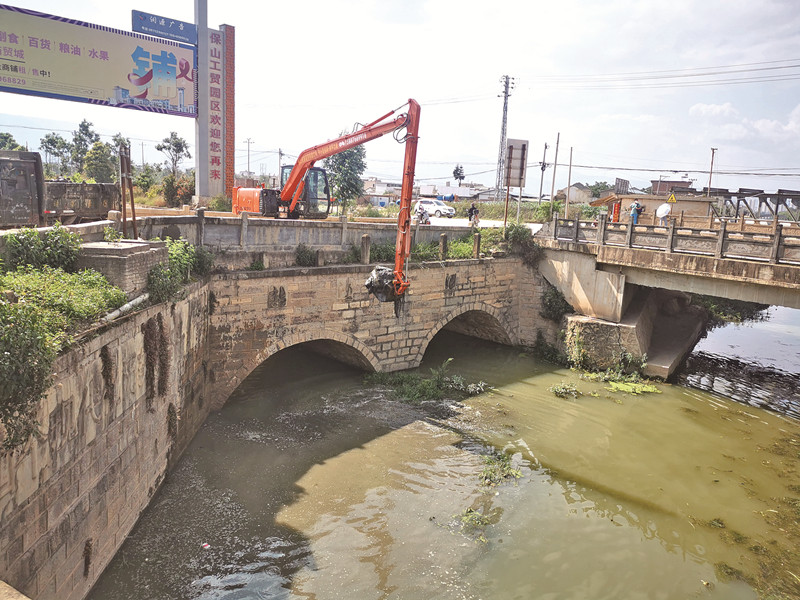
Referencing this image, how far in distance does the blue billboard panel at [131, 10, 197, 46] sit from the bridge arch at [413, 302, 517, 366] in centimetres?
1610

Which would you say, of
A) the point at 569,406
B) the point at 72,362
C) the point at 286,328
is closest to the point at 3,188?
the point at 286,328

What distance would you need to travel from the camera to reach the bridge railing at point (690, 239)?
13457mm

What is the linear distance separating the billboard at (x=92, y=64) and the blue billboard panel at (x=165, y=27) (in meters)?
0.28

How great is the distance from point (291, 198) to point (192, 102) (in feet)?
33.3

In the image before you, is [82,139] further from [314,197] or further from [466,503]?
[466,503]

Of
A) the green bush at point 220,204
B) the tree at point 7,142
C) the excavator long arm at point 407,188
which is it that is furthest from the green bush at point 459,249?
the tree at point 7,142

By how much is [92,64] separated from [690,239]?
71.5 feet

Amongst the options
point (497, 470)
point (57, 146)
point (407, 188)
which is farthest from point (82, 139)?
point (497, 470)

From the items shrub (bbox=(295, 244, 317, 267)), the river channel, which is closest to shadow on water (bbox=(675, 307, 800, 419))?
the river channel

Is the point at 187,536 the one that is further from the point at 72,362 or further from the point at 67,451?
the point at 72,362

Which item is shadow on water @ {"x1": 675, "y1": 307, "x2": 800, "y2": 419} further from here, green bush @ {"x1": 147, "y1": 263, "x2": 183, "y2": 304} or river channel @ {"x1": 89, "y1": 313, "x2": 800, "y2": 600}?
green bush @ {"x1": 147, "y1": 263, "x2": 183, "y2": 304}

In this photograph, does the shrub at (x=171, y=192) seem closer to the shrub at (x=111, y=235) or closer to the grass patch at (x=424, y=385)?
the grass patch at (x=424, y=385)

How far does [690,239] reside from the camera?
15023 millimetres

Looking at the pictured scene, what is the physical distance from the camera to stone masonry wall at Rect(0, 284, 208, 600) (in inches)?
199
